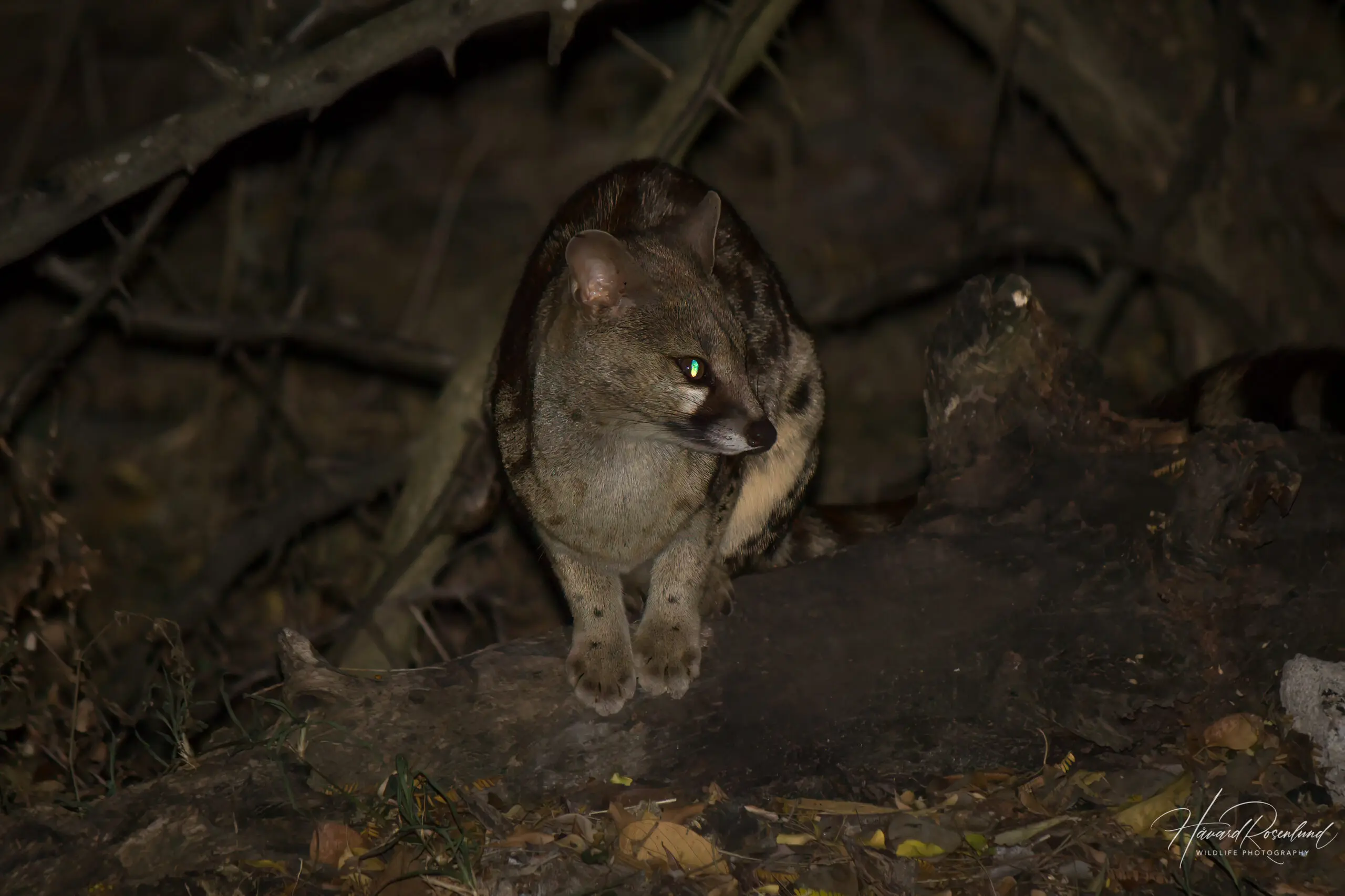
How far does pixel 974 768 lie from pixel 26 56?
32.4ft

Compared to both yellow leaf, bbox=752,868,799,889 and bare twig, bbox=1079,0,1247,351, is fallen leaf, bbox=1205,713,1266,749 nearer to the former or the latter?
yellow leaf, bbox=752,868,799,889

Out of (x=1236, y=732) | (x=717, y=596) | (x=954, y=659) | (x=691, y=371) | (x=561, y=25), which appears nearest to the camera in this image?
(x=691, y=371)

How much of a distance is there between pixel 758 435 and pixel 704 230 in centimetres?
79

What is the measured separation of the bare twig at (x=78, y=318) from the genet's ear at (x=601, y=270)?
1933 millimetres

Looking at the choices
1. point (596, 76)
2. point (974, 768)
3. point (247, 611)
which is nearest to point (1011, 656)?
point (974, 768)

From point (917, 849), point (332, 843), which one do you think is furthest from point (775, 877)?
point (332, 843)

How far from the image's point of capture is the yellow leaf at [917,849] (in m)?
3.60

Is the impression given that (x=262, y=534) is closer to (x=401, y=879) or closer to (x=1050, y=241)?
(x=401, y=879)

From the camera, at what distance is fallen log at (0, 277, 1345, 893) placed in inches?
151

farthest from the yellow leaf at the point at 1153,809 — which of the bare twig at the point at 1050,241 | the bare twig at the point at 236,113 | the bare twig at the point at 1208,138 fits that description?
the bare twig at the point at 1050,241

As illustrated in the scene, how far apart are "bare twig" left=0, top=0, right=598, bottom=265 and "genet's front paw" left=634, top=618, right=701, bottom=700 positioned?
2.16 meters

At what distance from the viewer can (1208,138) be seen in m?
6.72

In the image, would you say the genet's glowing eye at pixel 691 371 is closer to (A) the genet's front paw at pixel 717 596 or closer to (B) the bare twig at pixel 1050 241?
(A) the genet's front paw at pixel 717 596

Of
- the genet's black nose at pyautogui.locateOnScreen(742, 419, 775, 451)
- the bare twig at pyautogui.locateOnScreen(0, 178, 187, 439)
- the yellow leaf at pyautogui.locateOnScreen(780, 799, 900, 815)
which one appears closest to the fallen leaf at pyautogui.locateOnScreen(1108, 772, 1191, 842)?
the yellow leaf at pyautogui.locateOnScreen(780, 799, 900, 815)
